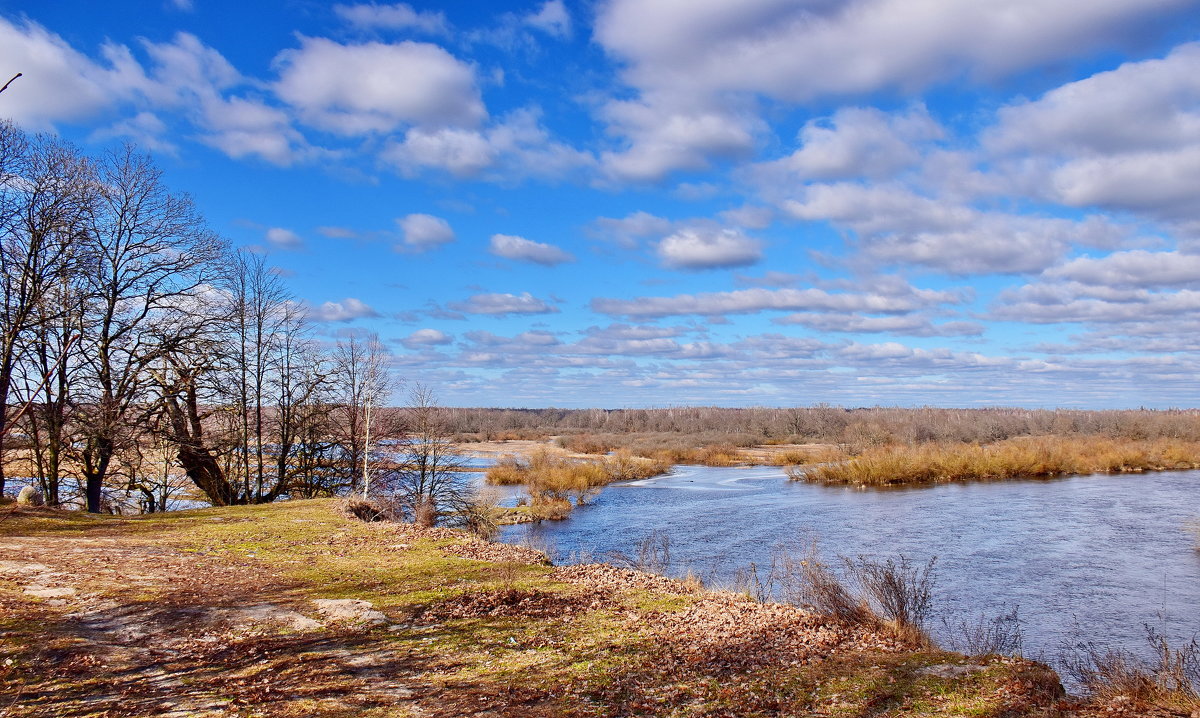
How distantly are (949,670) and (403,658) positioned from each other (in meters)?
5.12

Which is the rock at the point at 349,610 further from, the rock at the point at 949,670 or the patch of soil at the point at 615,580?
the rock at the point at 949,670

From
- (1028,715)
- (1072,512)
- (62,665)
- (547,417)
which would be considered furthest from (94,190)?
(547,417)

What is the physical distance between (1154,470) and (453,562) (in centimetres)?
4537

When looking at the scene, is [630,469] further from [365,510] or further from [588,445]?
[365,510]

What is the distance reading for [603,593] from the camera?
9.62 meters

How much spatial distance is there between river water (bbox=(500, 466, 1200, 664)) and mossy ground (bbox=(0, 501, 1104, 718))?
→ 15.9ft

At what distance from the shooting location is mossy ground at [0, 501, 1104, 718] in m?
5.74

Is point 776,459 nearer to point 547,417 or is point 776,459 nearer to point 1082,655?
point 1082,655

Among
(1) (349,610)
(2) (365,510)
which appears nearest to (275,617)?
(1) (349,610)

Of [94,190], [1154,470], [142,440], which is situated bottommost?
[1154,470]

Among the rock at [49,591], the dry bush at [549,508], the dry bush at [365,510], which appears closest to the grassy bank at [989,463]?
the dry bush at [549,508]

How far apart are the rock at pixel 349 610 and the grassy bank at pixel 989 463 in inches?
1264

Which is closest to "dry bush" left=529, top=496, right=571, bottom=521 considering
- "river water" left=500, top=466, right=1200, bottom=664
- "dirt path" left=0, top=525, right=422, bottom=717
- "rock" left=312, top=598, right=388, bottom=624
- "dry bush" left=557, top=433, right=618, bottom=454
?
"river water" left=500, top=466, right=1200, bottom=664

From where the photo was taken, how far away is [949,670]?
7023mm
